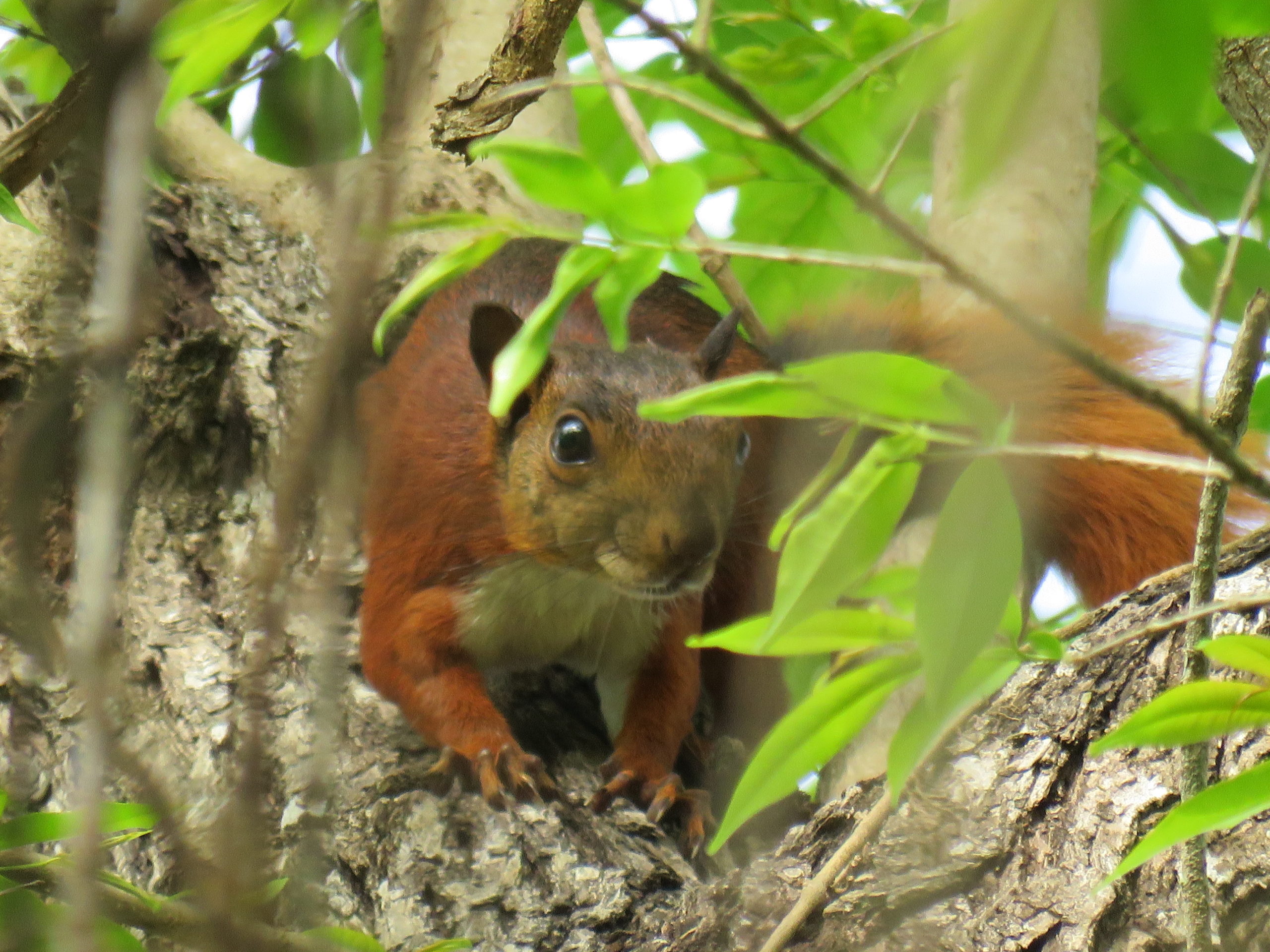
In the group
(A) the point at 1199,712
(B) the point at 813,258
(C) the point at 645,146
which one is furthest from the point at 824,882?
(C) the point at 645,146

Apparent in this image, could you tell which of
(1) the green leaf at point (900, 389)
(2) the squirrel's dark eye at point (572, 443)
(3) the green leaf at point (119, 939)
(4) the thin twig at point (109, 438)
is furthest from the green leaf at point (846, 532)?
(2) the squirrel's dark eye at point (572, 443)

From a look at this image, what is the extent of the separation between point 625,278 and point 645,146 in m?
1.09

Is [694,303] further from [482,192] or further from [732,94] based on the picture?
[732,94]

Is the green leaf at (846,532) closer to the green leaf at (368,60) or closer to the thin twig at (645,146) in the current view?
the green leaf at (368,60)

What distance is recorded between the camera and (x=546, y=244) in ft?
8.70

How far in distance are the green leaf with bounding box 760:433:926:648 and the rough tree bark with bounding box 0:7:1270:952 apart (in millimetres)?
261

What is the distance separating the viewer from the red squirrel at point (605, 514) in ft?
6.29

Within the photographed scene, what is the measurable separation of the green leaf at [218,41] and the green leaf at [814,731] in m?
0.67

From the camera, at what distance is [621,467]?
194 cm

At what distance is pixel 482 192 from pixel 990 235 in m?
1.26

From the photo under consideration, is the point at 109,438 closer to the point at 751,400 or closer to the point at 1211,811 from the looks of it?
the point at 751,400

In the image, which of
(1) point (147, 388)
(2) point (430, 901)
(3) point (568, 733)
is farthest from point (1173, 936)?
(1) point (147, 388)

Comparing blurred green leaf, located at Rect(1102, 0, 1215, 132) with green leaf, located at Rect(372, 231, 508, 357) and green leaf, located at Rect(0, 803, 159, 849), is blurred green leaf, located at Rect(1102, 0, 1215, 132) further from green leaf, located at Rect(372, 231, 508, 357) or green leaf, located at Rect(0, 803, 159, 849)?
green leaf, located at Rect(0, 803, 159, 849)

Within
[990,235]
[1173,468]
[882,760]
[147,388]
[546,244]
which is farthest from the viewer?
[546,244]
